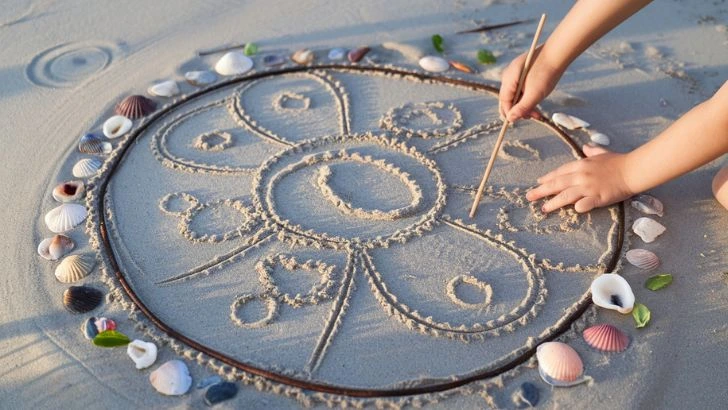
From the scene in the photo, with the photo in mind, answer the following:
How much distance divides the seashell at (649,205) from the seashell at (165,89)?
5.93ft

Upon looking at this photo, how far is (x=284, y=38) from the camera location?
3051mm

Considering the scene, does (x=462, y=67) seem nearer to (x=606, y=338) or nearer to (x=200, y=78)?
(x=200, y=78)

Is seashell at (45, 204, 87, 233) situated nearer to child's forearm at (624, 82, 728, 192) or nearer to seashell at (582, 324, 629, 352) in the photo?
seashell at (582, 324, 629, 352)

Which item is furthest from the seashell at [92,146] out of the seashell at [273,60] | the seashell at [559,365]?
the seashell at [559,365]

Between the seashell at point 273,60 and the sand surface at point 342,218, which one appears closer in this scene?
the sand surface at point 342,218

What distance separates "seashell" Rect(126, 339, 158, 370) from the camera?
6.14 feet

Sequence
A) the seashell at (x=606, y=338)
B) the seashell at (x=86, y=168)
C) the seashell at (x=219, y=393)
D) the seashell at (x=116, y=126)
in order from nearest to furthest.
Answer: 1. the seashell at (x=219, y=393)
2. the seashell at (x=606, y=338)
3. the seashell at (x=86, y=168)
4. the seashell at (x=116, y=126)

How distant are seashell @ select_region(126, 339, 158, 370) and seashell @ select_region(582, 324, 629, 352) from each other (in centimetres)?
122

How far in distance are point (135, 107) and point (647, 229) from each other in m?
1.93

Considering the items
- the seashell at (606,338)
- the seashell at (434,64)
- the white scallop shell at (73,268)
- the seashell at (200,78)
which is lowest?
the seashell at (606,338)

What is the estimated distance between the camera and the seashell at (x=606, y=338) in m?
1.92

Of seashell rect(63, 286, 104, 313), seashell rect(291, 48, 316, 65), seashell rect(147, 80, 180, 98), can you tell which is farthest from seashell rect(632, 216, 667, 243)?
seashell rect(147, 80, 180, 98)

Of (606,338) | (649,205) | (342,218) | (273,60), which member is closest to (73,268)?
(342,218)

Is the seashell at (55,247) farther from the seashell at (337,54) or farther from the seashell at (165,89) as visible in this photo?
the seashell at (337,54)
